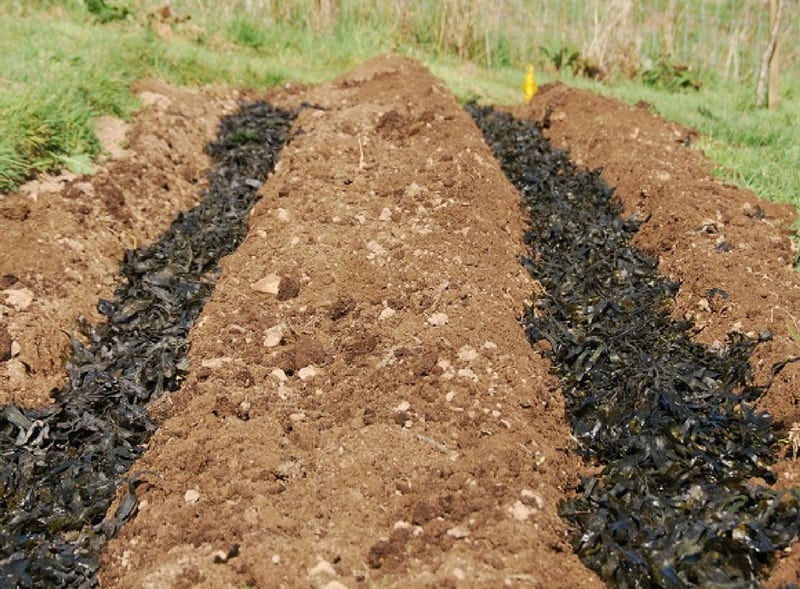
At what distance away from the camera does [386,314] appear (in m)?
3.75

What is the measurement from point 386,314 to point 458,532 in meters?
1.41

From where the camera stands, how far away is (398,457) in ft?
9.46

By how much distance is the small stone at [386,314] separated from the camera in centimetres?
372

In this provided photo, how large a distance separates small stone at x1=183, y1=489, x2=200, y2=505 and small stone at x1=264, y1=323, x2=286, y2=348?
93 cm

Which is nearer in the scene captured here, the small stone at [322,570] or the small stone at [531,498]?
the small stone at [322,570]

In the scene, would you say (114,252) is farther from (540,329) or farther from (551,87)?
(551,87)

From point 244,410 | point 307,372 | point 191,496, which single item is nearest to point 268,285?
point 307,372

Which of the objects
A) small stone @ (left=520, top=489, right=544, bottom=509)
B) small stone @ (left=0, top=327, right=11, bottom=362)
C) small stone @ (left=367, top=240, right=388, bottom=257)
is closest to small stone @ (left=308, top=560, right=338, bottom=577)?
small stone @ (left=520, top=489, right=544, bottom=509)

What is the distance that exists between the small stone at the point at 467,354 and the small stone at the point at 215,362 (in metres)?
1.05

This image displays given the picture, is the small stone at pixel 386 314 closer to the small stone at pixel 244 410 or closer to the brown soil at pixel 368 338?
the brown soil at pixel 368 338

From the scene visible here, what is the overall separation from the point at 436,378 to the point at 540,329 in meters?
0.79

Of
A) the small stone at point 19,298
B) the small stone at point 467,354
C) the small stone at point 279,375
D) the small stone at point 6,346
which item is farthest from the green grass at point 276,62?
the small stone at point 467,354

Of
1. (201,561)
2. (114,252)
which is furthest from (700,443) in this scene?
(114,252)

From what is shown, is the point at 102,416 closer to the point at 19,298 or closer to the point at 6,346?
the point at 6,346
